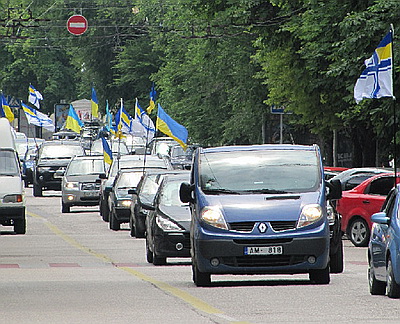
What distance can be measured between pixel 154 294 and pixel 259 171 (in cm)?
243

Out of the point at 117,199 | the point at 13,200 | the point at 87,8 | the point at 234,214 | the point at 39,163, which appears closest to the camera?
the point at 234,214

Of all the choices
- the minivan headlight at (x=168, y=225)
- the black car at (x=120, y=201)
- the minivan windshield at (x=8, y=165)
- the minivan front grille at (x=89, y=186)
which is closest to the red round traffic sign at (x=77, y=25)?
the minivan front grille at (x=89, y=186)

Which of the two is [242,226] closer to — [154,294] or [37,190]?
[154,294]

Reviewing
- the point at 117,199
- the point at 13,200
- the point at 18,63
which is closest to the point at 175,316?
the point at 13,200

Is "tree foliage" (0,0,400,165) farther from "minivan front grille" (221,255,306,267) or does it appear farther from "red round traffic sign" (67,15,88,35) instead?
"minivan front grille" (221,255,306,267)

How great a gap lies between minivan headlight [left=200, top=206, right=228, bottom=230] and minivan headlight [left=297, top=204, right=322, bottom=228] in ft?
2.95

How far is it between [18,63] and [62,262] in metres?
89.8

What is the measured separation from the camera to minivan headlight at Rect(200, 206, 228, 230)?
Result: 690 inches

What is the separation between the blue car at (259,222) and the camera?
17438 mm

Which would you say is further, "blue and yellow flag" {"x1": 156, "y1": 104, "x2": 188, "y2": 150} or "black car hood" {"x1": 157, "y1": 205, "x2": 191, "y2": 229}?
"blue and yellow flag" {"x1": 156, "y1": 104, "x2": 188, "y2": 150}

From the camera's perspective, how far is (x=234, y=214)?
57.5ft

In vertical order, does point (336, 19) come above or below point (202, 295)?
above

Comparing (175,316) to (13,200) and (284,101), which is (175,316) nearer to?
(13,200)

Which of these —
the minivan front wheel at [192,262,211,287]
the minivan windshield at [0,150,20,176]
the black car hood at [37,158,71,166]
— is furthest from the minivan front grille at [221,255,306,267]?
the black car hood at [37,158,71,166]
